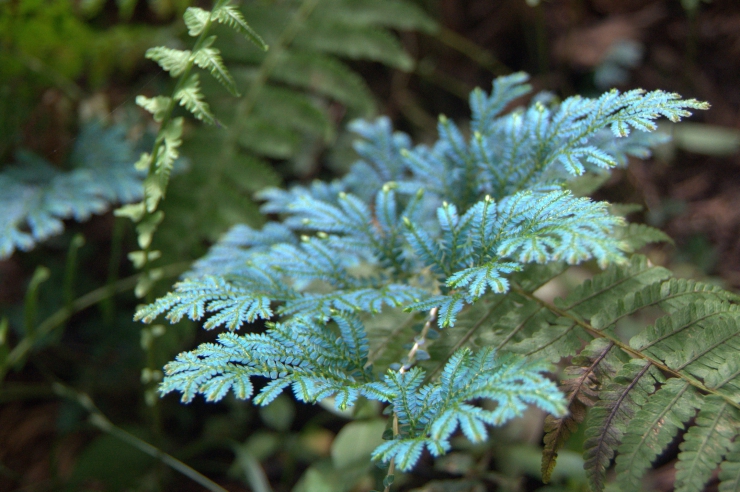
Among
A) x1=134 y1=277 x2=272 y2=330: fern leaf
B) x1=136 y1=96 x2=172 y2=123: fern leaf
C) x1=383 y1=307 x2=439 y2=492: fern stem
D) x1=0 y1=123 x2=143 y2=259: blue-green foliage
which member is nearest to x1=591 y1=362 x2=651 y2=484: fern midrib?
x1=383 y1=307 x2=439 y2=492: fern stem

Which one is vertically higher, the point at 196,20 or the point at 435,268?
the point at 196,20

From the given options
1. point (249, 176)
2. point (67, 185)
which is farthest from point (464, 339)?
point (67, 185)

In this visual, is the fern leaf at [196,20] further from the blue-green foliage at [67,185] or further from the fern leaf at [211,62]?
the blue-green foliage at [67,185]

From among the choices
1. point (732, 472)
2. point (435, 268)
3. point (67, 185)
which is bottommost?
point (732, 472)

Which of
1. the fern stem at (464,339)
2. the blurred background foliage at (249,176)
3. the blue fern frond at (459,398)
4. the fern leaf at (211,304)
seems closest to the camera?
the blue fern frond at (459,398)

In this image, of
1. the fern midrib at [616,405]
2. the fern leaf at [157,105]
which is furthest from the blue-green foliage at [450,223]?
the fern leaf at [157,105]

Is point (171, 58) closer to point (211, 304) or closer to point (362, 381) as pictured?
point (211, 304)

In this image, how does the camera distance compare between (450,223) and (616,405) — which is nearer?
(616,405)
